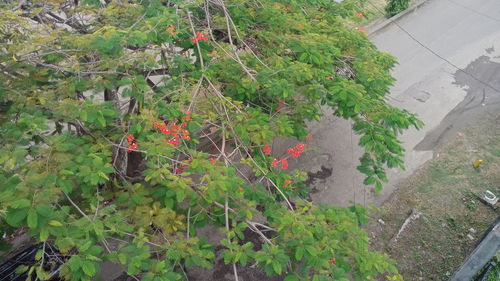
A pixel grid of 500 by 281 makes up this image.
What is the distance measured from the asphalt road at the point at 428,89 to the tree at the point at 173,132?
1692 millimetres

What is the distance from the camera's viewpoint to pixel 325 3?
5531 millimetres

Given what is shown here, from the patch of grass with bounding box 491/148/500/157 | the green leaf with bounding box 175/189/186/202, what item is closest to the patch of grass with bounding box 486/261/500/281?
the patch of grass with bounding box 491/148/500/157

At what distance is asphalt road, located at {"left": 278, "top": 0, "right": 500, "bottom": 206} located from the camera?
262 inches

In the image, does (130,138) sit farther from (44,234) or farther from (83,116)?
(44,234)

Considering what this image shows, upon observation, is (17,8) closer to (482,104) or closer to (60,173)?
(60,173)

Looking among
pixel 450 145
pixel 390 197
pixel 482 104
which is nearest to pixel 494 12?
pixel 482 104

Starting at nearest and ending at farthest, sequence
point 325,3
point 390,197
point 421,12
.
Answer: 1. point 325,3
2. point 390,197
3. point 421,12

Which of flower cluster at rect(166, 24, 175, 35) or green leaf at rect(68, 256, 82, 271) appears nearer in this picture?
green leaf at rect(68, 256, 82, 271)

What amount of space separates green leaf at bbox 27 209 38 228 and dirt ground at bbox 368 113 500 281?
4.82 m

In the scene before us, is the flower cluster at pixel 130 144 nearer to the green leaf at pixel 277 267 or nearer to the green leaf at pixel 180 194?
the green leaf at pixel 180 194

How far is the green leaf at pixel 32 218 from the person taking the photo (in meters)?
2.27

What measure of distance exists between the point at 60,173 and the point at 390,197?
548cm

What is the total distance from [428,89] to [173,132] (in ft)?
24.9

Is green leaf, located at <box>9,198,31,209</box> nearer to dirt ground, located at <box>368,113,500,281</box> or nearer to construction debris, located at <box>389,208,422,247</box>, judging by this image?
dirt ground, located at <box>368,113,500,281</box>
